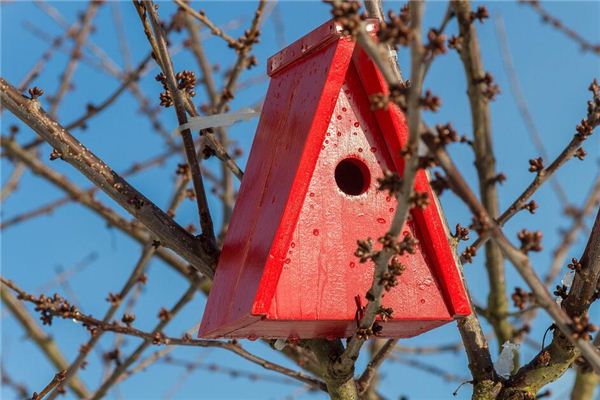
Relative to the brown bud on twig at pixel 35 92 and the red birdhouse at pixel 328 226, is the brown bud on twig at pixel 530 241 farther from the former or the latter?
the brown bud on twig at pixel 35 92

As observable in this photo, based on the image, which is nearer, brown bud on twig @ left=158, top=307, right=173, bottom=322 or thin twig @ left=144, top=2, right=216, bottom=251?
thin twig @ left=144, top=2, right=216, bottom=251

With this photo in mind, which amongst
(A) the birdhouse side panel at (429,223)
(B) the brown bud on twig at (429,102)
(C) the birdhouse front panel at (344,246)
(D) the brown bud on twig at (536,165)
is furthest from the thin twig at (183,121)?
(B) the brown bud on twig at (429,102)

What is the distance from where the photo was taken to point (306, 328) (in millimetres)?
2053

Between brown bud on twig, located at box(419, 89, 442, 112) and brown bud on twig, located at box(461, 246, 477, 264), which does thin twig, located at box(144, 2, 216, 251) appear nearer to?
brown bud on twig, located at box(461, 246, 477, 264)

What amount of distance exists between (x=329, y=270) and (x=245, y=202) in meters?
0.43

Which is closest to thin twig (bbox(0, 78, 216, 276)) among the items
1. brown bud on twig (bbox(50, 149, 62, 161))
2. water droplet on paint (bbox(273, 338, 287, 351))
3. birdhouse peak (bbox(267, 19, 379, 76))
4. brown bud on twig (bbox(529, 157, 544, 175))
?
brown bud on twig (bbox(50, 149, 62, 161))

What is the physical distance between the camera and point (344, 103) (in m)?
2.08

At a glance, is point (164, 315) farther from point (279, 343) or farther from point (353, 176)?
point (353, 176)

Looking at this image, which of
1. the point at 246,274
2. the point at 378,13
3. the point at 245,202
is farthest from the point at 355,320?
the point at 378,13

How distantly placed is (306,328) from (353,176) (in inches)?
17.7

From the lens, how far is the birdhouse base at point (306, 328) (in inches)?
78.4

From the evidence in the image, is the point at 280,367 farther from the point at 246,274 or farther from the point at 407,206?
the point at 407,206

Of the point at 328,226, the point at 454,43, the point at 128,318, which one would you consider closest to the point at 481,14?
the point at 454,43

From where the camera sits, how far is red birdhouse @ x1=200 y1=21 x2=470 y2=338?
1962 millimetres
